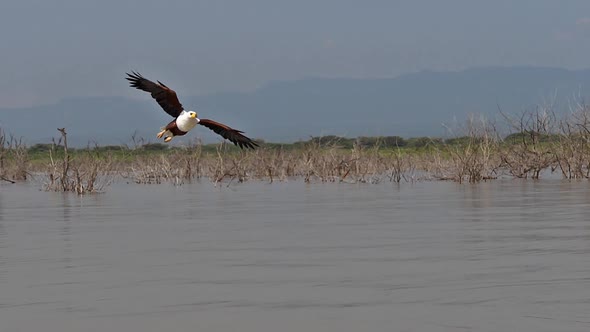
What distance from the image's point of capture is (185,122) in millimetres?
17078

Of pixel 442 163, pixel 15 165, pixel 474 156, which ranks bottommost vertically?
pixel 442 163

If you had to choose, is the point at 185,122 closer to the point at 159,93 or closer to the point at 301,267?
the point at 159,93

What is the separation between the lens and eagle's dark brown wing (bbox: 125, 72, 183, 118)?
17578mm

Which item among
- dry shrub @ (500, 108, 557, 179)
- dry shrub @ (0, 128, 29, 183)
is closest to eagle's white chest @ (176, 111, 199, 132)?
dry shrub @ (500, 108, 557, 179)

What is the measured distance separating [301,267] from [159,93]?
810cm

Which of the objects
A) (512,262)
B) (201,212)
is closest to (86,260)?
(512,262)

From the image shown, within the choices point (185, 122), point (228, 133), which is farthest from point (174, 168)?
point (185, 122)

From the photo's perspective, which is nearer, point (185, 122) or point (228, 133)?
point (185, 122)

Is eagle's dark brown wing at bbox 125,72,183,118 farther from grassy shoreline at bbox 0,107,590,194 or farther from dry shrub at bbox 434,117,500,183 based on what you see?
dry shrub at bbox 434,117,500,183

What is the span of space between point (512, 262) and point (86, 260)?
12.7 feet

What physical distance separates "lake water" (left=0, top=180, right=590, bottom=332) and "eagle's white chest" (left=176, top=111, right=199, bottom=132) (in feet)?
4.15

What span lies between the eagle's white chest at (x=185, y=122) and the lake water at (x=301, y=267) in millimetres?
1265

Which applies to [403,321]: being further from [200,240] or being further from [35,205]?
[35,205]

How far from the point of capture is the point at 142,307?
8070mm
